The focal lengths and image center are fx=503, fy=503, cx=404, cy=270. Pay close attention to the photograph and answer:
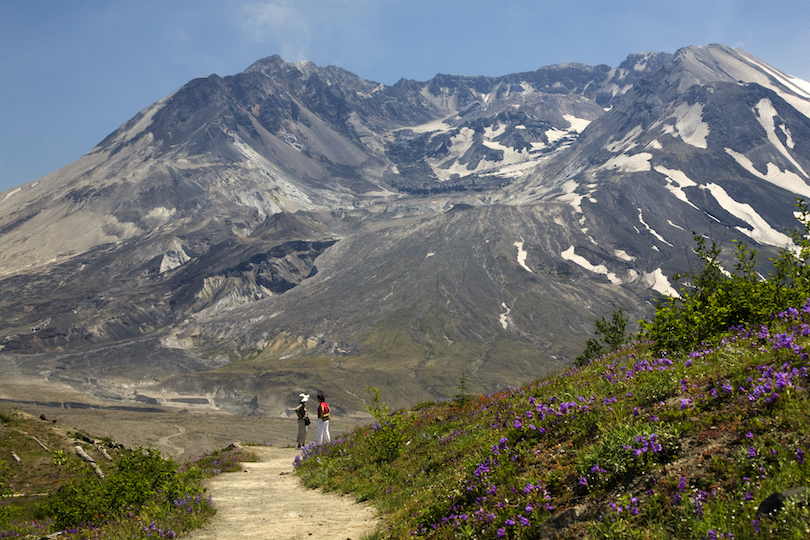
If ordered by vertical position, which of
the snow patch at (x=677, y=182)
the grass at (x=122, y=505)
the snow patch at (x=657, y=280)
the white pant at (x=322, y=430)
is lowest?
the white pant at (x=322, y=430)

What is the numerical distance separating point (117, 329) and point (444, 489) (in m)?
161

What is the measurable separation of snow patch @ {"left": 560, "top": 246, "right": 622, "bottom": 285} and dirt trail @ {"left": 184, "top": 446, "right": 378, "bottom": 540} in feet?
501

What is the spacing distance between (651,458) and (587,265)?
6402 inches

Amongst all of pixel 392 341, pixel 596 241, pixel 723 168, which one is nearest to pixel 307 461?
pixel 392 341

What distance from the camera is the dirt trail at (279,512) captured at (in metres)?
7.47

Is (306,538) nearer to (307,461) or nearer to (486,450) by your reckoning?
(486,450)

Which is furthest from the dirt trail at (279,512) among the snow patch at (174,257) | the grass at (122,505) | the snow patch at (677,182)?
the snow patch at (677,182)

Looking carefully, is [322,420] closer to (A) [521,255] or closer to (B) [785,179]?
(A) [521,255]

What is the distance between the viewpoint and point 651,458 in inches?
195

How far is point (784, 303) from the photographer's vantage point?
7863 millimetres

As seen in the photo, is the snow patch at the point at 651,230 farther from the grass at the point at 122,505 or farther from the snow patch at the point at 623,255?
the grass at the point at 122,505

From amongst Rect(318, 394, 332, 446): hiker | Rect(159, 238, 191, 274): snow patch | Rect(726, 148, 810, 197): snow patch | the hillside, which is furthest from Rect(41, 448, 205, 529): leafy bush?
Rect(726, 148, 810, 197): snow patch

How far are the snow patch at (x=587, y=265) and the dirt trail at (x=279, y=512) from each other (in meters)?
153

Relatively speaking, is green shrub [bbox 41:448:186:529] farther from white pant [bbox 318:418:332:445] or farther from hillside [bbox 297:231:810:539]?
white pant [bbox 318:418:332:445]
